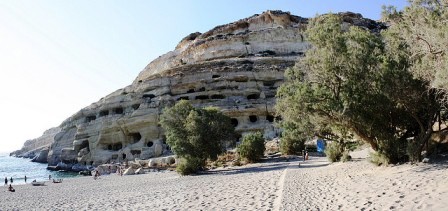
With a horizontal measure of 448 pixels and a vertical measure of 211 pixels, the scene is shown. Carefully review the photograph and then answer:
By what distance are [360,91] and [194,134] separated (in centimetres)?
1760

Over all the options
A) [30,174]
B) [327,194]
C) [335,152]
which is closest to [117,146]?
[30,174]

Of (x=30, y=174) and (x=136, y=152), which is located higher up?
(x=136, y=152)

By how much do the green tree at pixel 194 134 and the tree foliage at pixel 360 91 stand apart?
14.0 metres

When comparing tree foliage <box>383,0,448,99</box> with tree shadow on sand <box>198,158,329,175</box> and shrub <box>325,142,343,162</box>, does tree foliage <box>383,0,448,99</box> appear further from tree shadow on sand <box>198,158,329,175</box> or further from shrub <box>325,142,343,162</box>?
tree shadow on sand <box>198,158,329,175</box>

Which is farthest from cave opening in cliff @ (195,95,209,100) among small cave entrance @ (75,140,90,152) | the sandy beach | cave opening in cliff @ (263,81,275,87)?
the sandy beach

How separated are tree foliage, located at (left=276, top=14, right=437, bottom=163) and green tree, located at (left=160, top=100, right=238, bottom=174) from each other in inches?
553

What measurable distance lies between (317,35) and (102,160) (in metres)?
50.1

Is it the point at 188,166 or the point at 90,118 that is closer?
the point at 188,166

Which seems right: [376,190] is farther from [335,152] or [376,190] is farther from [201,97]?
[201,97]

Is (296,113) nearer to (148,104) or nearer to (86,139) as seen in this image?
(148,104)

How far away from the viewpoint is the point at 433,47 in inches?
472

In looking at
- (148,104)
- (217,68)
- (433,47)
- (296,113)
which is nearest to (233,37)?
(217,68)

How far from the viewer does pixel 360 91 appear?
18547mm

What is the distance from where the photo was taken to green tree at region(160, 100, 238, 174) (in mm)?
32750
